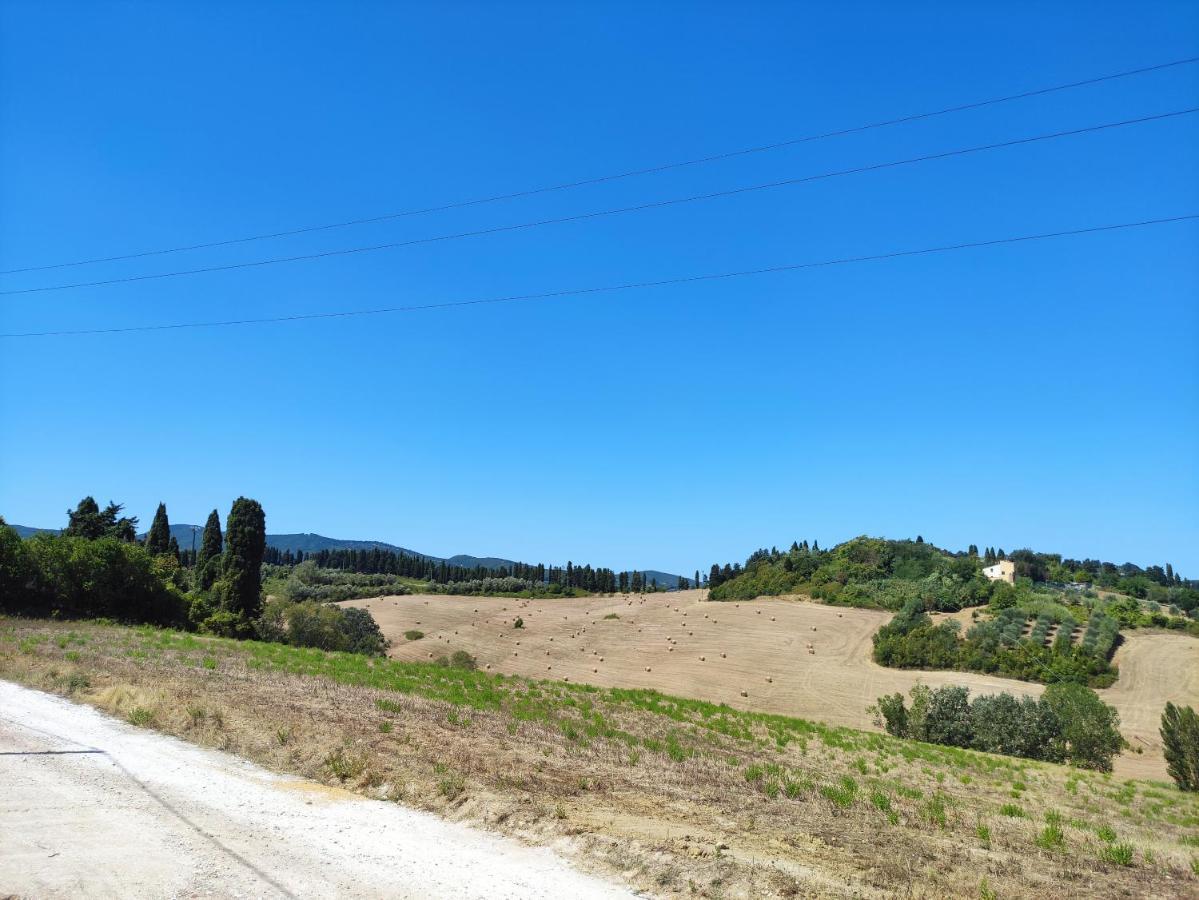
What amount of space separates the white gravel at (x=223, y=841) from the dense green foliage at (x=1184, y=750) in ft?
114

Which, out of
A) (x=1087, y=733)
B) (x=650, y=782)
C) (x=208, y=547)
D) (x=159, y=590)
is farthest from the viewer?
(x=208, y=547)

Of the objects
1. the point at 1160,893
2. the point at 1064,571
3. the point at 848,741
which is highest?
the point at 1064,571

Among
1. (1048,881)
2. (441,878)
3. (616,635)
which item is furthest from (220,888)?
(616,635)

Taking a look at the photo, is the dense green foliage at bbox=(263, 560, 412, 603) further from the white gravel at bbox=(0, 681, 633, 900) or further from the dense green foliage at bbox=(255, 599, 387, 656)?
the white gravel at bbox=(0, 681, 633, 900)

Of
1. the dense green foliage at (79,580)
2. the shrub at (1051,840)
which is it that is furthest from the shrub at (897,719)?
the dense green foliage at (79,580)

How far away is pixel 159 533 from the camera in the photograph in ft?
277

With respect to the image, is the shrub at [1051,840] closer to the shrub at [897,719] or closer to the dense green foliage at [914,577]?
the shrub at [897,719]

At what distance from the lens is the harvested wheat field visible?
62.6m

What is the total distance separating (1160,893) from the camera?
28.5 ft

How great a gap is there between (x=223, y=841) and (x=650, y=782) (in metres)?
7.01

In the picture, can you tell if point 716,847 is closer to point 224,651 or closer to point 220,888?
point 220,888

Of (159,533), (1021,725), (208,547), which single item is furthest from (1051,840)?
(159,533)

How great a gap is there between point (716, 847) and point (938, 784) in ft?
49.3

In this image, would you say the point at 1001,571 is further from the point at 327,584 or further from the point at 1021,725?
the point at 327,584
